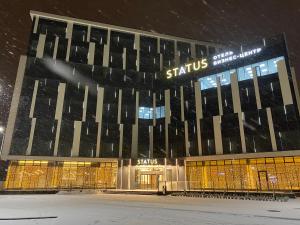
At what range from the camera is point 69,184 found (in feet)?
110

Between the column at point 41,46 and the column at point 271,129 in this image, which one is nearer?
the column at point 271,129

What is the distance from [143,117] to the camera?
39.7 metres

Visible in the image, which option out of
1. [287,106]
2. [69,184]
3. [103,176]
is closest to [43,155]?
[69,184]

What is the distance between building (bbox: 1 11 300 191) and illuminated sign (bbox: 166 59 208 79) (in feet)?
0.58

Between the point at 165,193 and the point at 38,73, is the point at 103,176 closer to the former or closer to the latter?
the point at 165,193

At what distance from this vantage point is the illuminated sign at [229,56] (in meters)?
33.0

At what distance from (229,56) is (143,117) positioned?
1628cm

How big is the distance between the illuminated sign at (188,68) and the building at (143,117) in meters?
0.18

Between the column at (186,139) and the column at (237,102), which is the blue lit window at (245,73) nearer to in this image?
the column at (237,102)

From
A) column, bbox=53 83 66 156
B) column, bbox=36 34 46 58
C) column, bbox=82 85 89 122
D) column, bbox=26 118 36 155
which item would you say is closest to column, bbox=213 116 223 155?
column, bbox=82 85 89 122

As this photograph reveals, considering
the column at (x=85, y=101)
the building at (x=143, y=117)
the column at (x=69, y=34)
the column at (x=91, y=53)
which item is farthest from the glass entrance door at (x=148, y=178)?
the column at (x=69, y=34)

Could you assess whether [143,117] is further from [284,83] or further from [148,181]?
[284,83]

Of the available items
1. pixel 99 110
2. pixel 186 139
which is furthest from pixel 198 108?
pixel 99 110

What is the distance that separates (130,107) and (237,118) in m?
17.0
